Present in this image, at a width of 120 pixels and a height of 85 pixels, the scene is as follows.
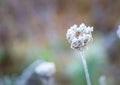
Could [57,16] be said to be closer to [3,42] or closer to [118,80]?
[3,42]

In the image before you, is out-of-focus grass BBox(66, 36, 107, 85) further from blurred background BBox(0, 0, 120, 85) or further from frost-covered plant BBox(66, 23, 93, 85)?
frost-covered plant BBox(66, 23, 93, 85)

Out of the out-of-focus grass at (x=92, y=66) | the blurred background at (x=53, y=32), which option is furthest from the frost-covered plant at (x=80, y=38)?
the blurred background at (x=53, y=32)

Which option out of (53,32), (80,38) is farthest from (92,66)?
(80,38)

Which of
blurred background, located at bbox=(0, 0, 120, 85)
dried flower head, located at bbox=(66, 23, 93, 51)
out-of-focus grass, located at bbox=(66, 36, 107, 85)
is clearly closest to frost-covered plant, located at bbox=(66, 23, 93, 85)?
dried flower head, located at bbox=(66, 23, 93, 51)

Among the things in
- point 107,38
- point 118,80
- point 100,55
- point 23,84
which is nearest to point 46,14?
point 107,38

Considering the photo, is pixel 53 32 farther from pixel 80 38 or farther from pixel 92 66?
pixel 80 38

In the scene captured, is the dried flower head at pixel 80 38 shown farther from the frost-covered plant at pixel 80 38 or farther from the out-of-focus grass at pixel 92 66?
the out-of-focus grass at pixel 92 66

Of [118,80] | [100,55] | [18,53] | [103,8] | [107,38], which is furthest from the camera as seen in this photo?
[103,8]
